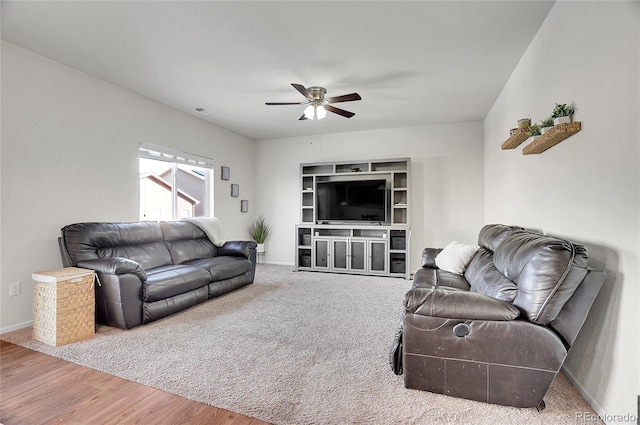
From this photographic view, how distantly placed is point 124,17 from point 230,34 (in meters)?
0.80

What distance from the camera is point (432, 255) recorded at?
375 cm

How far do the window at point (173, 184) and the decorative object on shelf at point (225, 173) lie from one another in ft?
0.79

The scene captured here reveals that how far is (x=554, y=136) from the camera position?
205cm

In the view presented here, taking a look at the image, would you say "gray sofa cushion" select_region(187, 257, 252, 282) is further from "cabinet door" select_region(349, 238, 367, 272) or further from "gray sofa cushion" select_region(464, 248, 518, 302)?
"gray sofa cushion" select_region(464, 248, 518, 302)

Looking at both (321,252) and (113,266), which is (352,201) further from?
(113,266)

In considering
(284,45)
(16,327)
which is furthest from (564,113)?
(16,327)

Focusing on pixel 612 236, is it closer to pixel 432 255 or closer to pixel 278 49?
pixel 432 255

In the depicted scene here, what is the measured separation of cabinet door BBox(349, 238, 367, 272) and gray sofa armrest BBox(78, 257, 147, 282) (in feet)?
11.0

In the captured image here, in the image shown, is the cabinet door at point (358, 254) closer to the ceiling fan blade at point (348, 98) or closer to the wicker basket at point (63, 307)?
the ceiling fan blade at point (348, 98)

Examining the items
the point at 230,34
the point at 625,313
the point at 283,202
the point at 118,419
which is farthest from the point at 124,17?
the point at 283,202

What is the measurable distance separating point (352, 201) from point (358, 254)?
0.97m

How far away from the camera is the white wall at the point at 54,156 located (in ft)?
9.23

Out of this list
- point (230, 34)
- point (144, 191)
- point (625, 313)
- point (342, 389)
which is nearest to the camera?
point (625, 313)

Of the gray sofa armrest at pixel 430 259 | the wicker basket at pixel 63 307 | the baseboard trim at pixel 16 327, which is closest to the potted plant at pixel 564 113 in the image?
the gray sofa armrest at pixel 430 259
